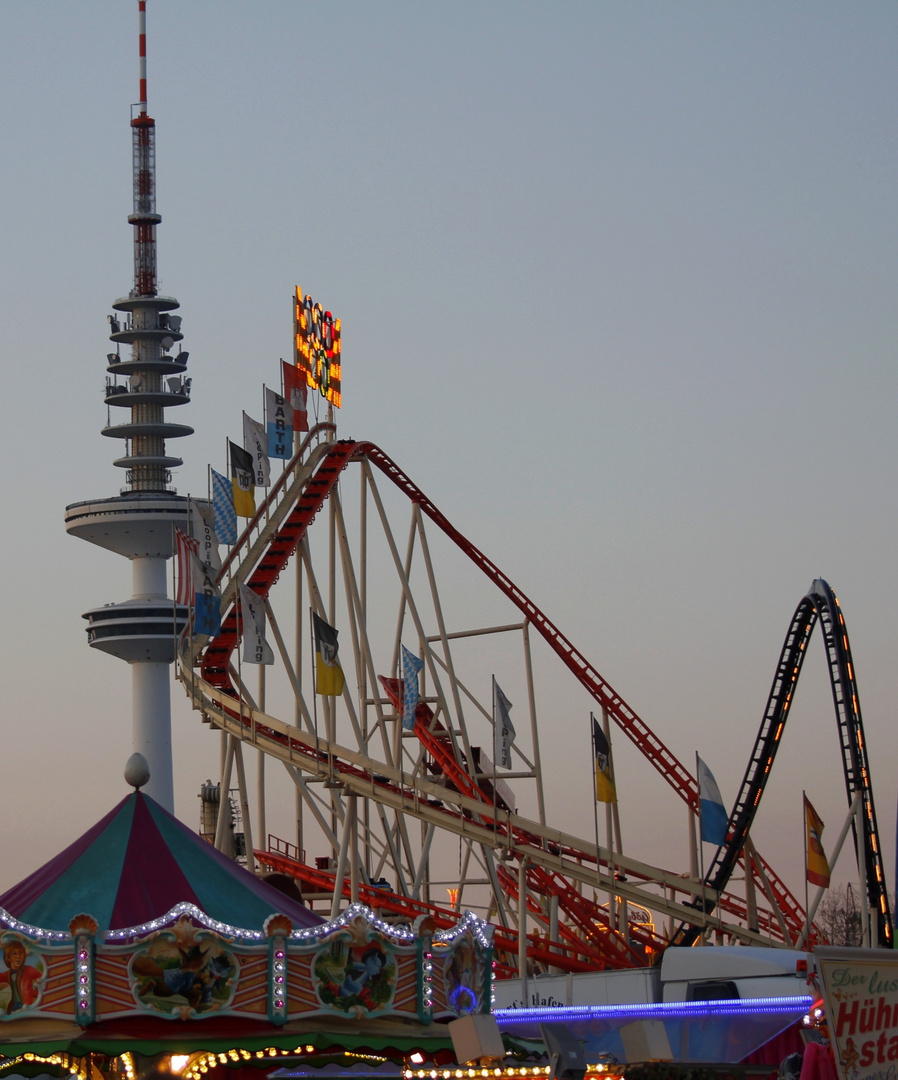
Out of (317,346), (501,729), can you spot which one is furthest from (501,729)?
(317,346)

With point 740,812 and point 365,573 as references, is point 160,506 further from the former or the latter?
point 740,812

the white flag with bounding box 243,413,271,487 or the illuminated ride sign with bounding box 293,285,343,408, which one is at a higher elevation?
the illuminated ride sign with bounding box 293,285,343,408

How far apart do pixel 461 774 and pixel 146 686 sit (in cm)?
4641

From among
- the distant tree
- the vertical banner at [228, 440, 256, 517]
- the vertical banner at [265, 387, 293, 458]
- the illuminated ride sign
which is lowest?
the distant tree

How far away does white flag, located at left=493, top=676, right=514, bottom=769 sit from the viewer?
28.6 m

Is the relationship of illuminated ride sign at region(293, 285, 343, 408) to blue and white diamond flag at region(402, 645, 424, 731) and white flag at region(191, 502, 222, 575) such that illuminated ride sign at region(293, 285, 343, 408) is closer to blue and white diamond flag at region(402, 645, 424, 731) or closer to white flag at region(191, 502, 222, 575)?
white flag at region(191, 502, 222, 575)

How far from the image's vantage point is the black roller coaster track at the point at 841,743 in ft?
88.6

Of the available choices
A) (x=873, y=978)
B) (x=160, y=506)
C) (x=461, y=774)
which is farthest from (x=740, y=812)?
(x=160, y=506)

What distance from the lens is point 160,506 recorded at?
7500 centimetres

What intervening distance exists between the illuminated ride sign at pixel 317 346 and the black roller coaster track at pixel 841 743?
11.8 meters

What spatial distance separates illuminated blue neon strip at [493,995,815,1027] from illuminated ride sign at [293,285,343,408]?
64.8 ft

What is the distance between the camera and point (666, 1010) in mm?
18594

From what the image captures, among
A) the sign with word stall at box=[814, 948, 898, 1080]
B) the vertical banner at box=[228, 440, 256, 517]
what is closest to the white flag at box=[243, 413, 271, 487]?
the vertical banner at box=[228, 440, 256, 517]

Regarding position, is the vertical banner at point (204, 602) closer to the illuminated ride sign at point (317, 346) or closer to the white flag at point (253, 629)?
the white flag at point (253, 629)
